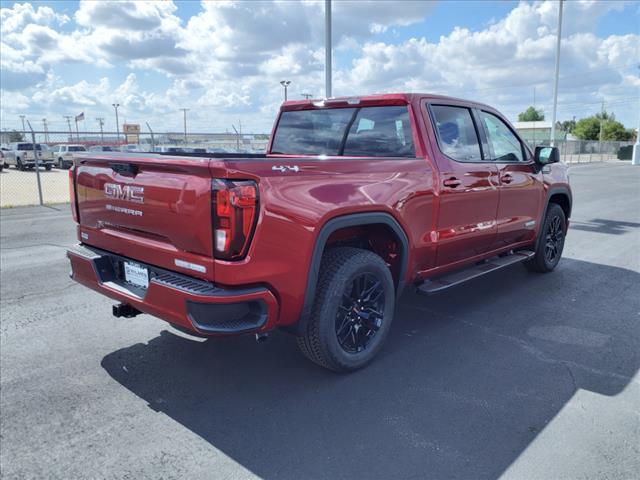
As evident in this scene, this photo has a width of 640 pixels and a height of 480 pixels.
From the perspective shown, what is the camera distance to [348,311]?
139 inches

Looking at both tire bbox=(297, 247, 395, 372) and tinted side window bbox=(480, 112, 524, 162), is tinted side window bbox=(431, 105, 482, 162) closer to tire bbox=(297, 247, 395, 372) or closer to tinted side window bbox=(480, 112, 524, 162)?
tinted side window bbox=(480, 112, 524, 162)

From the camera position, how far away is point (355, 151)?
440 centimetres

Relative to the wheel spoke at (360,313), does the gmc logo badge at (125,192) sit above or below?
above

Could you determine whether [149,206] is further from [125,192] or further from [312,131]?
[312,131]

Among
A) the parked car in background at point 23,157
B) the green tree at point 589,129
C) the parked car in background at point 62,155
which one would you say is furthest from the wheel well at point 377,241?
the green tree at point 589,129

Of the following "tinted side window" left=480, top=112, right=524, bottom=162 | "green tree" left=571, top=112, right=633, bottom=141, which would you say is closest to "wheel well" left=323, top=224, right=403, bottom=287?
"tinted side window" left=480, top=112, right=524, bottom=162

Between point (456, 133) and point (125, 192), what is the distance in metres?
2.78

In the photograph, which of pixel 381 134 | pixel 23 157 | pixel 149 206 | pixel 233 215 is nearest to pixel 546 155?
pixel 381 134

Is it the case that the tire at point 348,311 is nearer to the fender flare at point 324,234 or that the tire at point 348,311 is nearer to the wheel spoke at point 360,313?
the wheel spoke at point 360,313

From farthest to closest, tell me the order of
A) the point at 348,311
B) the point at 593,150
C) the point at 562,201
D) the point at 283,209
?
the point at 593,150, the point at 562,201, the point at 348,311, the point at 283,209

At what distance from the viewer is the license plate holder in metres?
3.22

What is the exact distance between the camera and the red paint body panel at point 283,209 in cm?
280

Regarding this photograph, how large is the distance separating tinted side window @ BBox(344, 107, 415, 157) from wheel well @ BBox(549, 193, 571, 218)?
2.81m

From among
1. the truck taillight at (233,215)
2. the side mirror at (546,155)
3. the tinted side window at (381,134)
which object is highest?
the tinted side window at (381,134)
